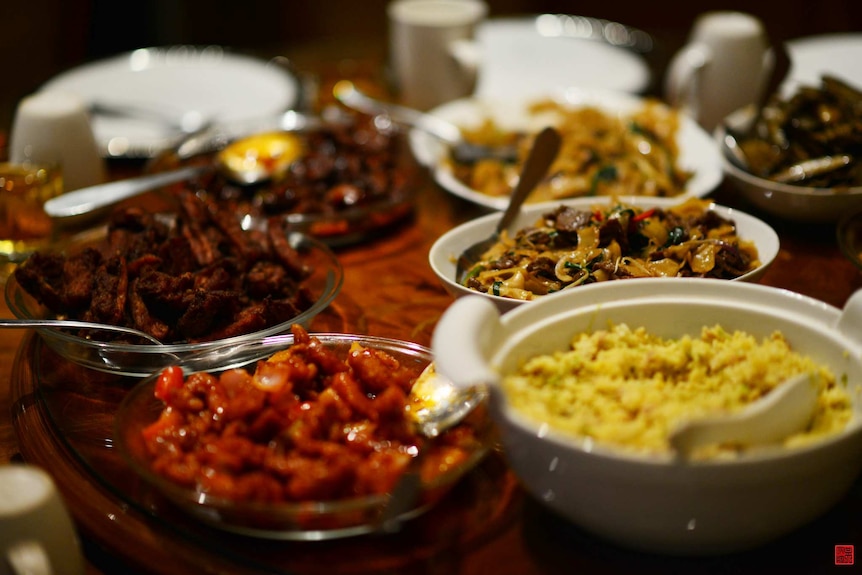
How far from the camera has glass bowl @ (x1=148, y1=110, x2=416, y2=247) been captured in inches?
92.6

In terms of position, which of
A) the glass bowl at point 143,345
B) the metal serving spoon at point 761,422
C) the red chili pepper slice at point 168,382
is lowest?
the glass bowl at point 143,345

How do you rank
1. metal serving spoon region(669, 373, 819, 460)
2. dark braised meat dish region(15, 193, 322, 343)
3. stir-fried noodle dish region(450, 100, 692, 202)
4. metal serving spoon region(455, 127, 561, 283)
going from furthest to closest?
1. stir-fried noodle dish region(450, 100, 692, 202)
2. metal serving spoon region(455, 127, 561, 283)
3. dark braised meat dish region(15, 193, 322, 343)
4. metal serving spoon region(669, 373, 819, 460)

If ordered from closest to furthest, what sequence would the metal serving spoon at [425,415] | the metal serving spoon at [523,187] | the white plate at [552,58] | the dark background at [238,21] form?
1. the metal serving spoon at [425,415]
2. the metal serving spoon at [523,187]
3. the white plate at [552,58]
4. the dark background at [238,21]

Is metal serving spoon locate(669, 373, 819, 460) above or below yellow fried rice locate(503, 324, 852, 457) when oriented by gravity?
above

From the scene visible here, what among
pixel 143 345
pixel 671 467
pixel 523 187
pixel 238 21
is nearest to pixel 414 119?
pixel 523 187

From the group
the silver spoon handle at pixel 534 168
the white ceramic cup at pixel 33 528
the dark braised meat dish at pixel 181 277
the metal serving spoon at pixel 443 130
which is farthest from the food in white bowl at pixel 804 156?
the white ceramic cup at pixel 33 528

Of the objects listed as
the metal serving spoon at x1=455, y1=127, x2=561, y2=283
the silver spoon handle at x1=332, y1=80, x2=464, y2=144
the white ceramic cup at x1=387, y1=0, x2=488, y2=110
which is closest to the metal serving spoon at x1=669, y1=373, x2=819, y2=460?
the metal serving spoon at x1=455, y1=127, x2=561, y2=283

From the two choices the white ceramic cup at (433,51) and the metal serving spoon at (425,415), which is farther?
the white ceramic cup at (433,51)

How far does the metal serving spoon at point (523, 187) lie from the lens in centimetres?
203

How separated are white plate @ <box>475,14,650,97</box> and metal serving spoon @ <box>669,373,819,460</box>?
7.70 ft

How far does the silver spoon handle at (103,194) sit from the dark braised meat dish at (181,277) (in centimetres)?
23

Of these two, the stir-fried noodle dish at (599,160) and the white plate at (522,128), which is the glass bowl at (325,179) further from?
the stir-fried noodle dish at (599,160)

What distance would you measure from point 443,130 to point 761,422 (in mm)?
1884

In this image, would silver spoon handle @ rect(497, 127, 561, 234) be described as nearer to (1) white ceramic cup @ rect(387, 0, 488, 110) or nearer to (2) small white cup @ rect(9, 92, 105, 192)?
(1) white ceramic cup @ rect(387, 0, 488, 110)
